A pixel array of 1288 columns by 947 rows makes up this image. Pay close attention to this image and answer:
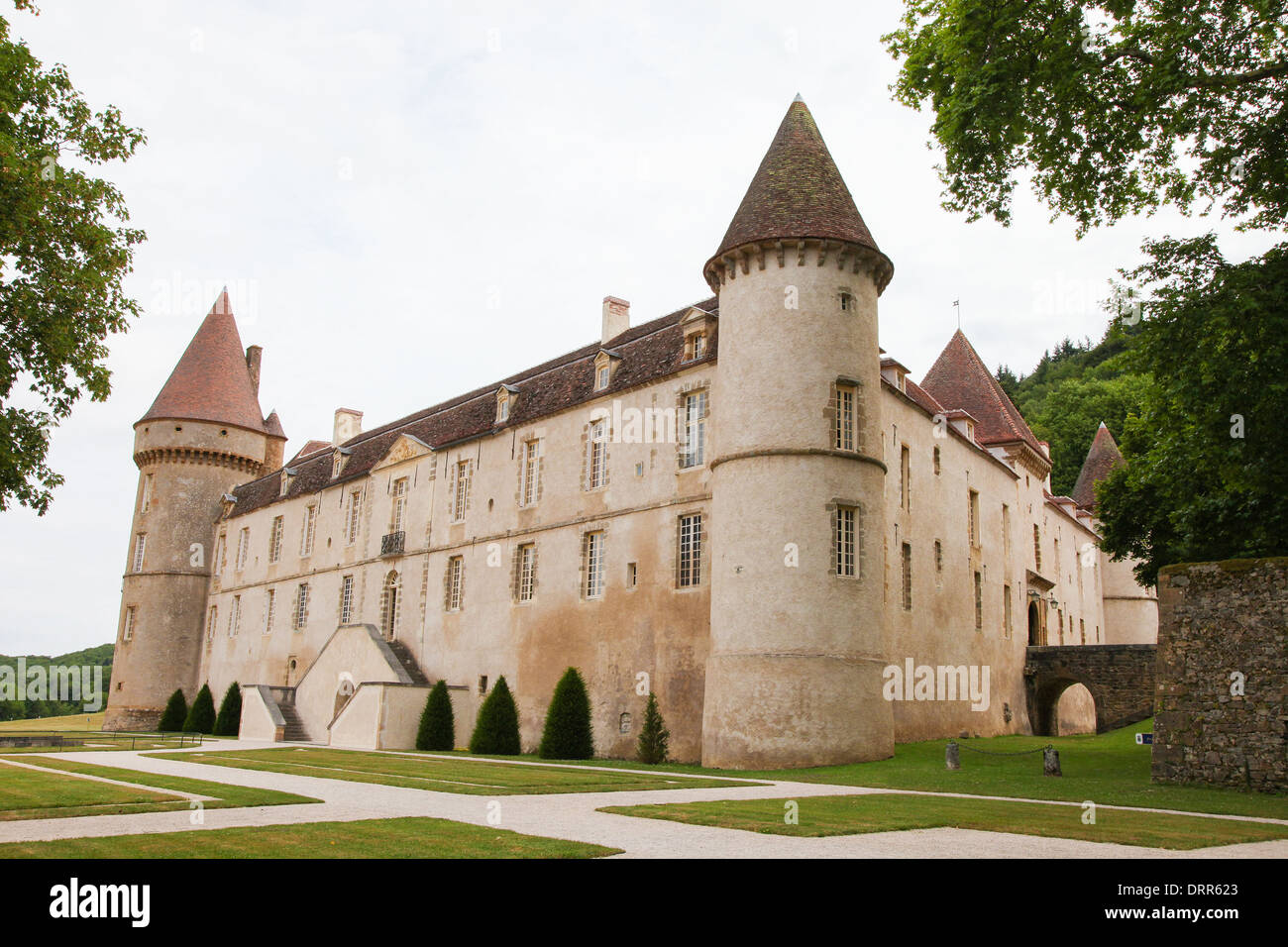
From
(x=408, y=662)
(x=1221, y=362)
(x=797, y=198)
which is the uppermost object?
(x=797, y=198)

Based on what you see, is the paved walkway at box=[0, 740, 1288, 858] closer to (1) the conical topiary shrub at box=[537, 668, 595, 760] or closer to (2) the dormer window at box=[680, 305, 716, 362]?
(1) the conical topiary shrub at box=[537, 668, 595, 760]

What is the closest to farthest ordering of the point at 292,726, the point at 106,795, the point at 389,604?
the point at 106,795
the point at 292,726
the point at 389,604

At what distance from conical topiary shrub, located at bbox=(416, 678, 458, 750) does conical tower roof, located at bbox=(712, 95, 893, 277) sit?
49.2 ft

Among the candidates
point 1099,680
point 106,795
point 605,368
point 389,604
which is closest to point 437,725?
point 389,604

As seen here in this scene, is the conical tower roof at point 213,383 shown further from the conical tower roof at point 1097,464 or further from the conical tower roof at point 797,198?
the conical tower roof at point 1097,464

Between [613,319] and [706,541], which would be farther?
[613,319]

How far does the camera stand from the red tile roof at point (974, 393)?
36.0 meters

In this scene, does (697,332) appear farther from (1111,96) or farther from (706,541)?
(1111,96)

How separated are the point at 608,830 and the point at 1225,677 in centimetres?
1105

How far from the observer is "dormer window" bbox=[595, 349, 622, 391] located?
2830 centimetres

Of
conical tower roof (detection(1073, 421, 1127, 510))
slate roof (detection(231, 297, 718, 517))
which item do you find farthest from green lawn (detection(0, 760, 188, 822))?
conical tower roof (detection(1073, 421, 1127, 510))

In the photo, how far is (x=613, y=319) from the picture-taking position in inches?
1261
